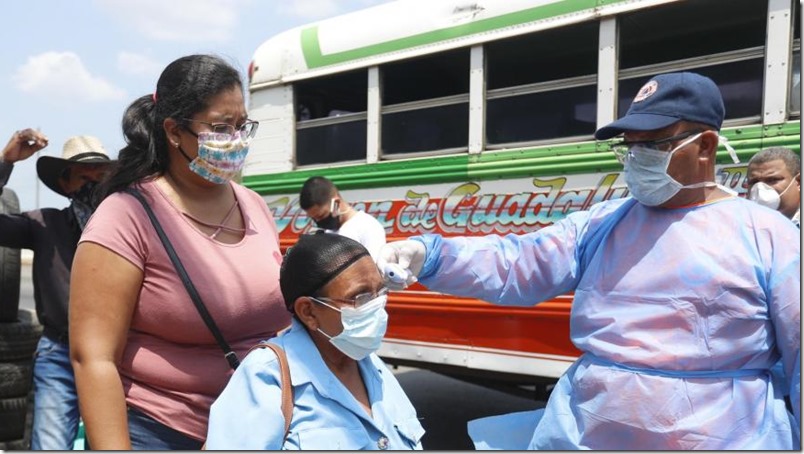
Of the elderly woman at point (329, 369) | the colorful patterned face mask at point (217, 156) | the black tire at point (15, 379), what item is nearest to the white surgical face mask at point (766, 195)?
the elderly woman at point (329, 369)

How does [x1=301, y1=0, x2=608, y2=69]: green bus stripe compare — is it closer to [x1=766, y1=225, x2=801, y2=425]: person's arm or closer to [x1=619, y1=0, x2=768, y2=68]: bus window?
[x1=619, y1=0, x2=768, y2=68]: bus window

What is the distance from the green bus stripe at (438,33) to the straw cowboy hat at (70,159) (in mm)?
2050

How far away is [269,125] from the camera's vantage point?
17.3ft

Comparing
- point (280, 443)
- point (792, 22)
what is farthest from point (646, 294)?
point (792, 22)

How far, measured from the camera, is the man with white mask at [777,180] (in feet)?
9.71

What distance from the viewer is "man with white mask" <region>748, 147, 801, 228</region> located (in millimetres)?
2959

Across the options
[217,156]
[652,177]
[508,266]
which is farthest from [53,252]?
[652,177]

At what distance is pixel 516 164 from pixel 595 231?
6.96 ft

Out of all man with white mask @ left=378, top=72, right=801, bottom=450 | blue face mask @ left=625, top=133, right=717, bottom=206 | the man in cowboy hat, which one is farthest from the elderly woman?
the man in cowboy hat

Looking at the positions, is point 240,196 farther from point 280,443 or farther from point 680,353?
point 680,353

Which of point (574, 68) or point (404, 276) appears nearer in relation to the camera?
point (404, 276)

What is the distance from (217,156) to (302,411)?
71cm

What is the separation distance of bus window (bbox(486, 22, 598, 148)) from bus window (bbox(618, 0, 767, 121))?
0.71 feet

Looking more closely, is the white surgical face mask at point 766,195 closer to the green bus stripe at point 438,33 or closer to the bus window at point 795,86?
the bus window at point 795,86
